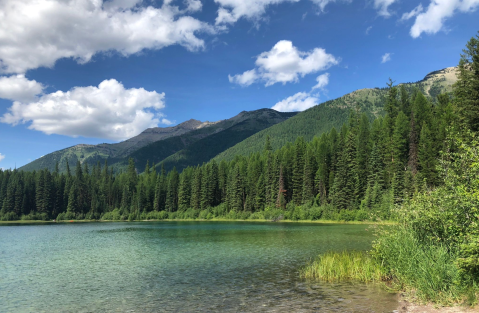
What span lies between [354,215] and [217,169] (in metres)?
84.2

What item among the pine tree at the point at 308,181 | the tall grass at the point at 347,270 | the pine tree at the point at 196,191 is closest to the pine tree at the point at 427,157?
the pine tree at the point at 308,181

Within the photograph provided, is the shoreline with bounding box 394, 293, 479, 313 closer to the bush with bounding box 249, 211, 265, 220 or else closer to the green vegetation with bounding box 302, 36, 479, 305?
the green vegetation with bounding box 302, 36, 479, 305

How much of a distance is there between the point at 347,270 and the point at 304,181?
97289 mm

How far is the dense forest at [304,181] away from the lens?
87500mm

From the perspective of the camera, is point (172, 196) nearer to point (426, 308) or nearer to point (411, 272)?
point (411, 272)

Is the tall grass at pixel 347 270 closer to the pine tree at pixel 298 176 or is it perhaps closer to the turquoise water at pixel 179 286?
the turquoise water at pixel 179 286

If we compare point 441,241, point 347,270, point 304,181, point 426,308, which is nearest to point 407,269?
point 441,241

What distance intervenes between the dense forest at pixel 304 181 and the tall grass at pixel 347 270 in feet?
74.0

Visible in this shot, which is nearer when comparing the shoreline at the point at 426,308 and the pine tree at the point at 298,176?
the shoreline at the point at 426,308

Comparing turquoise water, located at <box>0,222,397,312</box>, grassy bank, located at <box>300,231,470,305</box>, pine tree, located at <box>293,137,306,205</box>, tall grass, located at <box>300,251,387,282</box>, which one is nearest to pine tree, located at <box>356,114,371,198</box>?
pine tree, located at <box>293,137,306,205</box>

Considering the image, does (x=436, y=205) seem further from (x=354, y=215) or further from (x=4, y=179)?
(x=4, y=179)

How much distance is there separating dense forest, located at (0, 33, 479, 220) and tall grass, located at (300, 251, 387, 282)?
74.0 feet

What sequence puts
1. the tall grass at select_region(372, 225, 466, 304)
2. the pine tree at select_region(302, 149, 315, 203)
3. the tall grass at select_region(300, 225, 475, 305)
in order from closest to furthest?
the tall grass at select_region(372, 225, 466, 304)
the tall grass at select_region(300, 225, 475, 305)
the pine tree at select_region(302, 149, 315, 203)

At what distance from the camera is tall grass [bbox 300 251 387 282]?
23.7 metres
